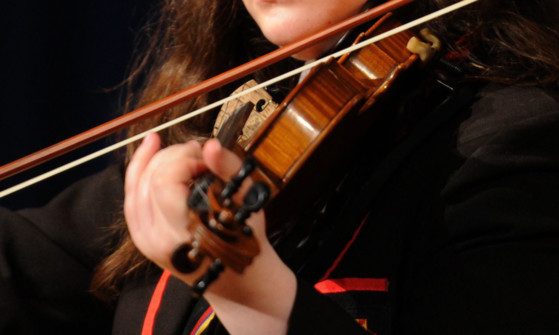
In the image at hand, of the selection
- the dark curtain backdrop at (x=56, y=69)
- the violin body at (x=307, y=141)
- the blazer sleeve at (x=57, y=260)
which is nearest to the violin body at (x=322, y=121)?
the violin body at (x=307, y=141)

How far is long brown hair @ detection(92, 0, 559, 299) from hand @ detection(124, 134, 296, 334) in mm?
374

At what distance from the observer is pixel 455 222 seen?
61 centimetres

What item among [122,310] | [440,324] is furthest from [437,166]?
[122,310]

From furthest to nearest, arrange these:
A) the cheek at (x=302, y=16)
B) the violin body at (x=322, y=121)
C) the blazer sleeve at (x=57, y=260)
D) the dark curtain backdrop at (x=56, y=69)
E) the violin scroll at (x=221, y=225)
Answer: the dark curtain backdrop at (x=56, y=69)
the blazer sleeve at (x=57, y=260)
the cheek at (x=302, y=16)
the violin body at (x=322, y=121)
the violin scroll at (x=221, y=225)

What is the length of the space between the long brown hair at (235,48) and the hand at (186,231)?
0.37 metres

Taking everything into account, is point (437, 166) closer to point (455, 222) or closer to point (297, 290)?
point (455, 222)

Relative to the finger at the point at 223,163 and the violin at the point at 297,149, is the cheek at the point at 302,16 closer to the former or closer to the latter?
the violin at the point at 297,149

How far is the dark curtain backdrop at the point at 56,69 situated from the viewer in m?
1.48

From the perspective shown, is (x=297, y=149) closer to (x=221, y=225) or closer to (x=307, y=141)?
(x=307, y=141)

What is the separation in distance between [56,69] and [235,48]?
69cm

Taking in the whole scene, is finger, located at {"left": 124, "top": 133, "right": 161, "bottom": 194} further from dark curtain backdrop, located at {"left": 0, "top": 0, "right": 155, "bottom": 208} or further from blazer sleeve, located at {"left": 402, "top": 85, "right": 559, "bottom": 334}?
dark curtain backdrop, located at {"left": 0, "top": 0, "right": 155, "bottom": 208}

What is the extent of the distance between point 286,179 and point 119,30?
1.11 meters

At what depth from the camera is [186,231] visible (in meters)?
0.49

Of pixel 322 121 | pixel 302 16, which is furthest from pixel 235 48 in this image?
pixel 322 121
